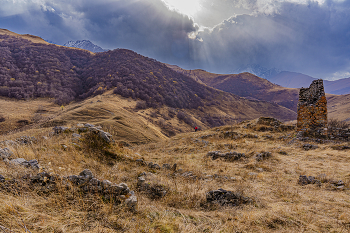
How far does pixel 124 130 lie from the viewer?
17.7 m

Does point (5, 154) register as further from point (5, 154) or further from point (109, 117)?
point (109, 117)

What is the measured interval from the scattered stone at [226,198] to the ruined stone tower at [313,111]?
9186 mm

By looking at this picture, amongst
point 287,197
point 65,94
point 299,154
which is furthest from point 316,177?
point 65,94

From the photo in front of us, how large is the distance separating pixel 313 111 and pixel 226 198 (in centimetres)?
1006

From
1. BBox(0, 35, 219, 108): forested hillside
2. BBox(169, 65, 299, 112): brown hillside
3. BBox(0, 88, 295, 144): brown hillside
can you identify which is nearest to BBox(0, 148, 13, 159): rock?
BBox(0, 88, 295, 144): brown hillside

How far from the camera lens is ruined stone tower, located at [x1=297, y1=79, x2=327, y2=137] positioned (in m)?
9.41

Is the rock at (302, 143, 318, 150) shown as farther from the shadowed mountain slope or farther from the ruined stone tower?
the shadowed mountain slope

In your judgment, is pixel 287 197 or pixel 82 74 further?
pixel 82 74

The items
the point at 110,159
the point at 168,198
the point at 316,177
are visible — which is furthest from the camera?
the point at 110,159

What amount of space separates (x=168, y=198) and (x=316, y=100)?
1150 cm

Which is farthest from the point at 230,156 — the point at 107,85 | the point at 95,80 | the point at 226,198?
the point at 95,80

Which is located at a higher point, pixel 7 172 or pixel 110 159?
pixel 7 172

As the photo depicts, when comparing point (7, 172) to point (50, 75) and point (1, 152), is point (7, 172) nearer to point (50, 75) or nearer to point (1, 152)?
point (1, 152)

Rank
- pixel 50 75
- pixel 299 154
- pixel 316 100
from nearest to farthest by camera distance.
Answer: pixel 299 154 → pixel 316 100 → pixel 50 75
